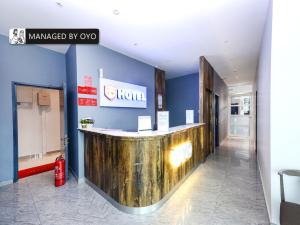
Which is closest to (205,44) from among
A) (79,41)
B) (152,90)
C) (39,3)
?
(152,90)

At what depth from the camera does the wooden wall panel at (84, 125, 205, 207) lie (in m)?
2.38

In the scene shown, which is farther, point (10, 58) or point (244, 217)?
point (10, 58)

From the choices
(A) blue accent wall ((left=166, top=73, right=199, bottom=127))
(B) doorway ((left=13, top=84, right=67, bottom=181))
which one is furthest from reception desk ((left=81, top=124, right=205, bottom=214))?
(A) blue accent wall ((left=166, top=73, right=199, bottom=127))

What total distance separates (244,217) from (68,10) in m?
4.00

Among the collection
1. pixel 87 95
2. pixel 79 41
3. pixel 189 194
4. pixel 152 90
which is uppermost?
pixel 79 41

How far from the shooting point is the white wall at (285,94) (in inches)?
76.0

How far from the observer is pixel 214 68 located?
5953mm

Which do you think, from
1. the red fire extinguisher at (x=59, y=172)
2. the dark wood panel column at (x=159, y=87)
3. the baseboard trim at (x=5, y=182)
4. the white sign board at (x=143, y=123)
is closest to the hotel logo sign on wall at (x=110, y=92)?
the white sign board at (x=143, y=123)

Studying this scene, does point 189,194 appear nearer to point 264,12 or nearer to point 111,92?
point 111,92

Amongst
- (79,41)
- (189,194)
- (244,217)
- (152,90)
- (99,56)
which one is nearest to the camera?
(244,217)

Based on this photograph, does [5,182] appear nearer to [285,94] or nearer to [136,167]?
[136,167]

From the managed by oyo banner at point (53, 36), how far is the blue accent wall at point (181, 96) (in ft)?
14.1

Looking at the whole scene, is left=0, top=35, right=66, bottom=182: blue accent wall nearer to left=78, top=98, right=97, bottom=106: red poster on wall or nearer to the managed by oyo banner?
the managed by oyo banner

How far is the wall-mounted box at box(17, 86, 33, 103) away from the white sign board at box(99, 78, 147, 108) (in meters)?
2.91
